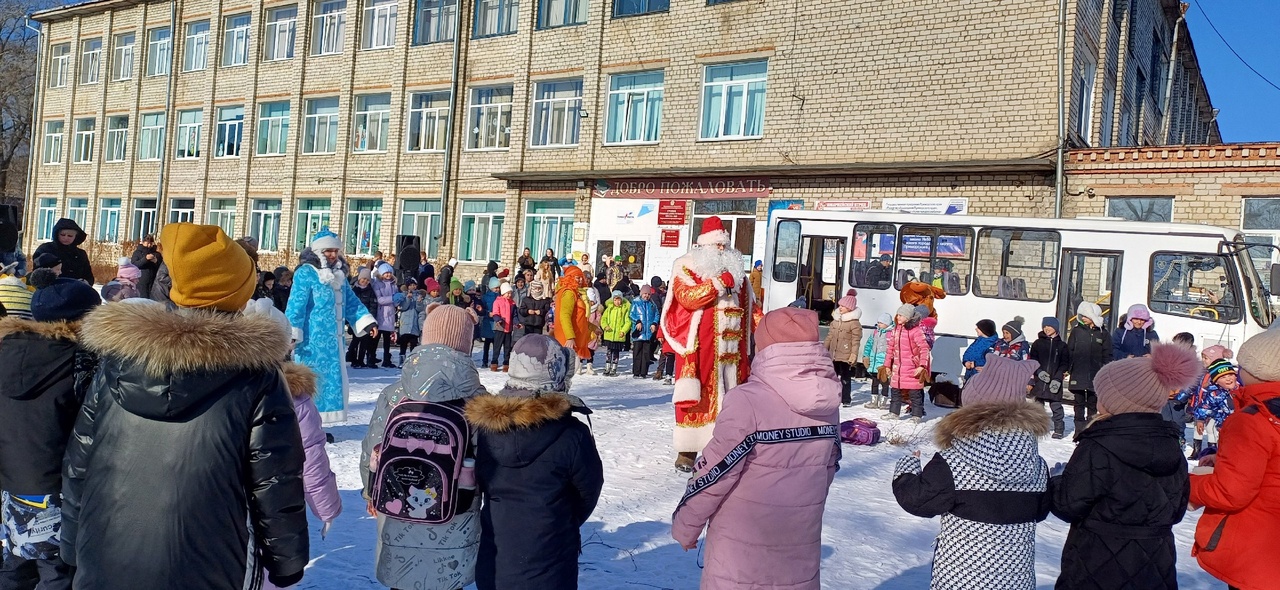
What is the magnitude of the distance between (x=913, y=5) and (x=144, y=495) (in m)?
18.5

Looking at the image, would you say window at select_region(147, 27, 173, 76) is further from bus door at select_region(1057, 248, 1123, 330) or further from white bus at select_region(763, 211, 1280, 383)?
bus door at select_region(1057, 248, 1123, 330)

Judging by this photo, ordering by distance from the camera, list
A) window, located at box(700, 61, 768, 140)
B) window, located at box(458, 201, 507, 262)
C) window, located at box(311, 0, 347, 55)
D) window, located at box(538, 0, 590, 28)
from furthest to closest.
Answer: window, located at box(311, 0, 347, 55)
window, located at box(458, 201, 507, 262)
window, located at box(538, 0, 590, 28)
window, located at box(700, 61, 768, 140)

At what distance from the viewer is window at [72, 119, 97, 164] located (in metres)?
34.8

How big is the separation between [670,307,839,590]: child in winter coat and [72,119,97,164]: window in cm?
3823

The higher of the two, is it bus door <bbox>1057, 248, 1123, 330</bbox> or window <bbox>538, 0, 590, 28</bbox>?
window <bbox>538, 0, 590, 28</bbox>

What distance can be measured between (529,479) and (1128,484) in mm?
2155

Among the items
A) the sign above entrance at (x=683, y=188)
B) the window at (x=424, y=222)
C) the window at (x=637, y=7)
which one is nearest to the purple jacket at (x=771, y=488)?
the sign above entrance at (x=683, y=188)

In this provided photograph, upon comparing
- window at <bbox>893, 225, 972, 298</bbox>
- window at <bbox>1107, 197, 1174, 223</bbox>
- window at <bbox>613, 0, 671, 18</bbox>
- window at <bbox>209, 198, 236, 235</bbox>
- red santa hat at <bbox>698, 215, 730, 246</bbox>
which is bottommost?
red santa hat at <bbox>698, 215, 730, 246</bbox>

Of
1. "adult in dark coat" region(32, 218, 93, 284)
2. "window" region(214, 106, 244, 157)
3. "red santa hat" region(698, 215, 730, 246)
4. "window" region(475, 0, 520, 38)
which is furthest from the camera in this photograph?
"window" region(214, 106, 244, 157)

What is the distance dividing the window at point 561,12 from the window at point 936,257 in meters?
12.1

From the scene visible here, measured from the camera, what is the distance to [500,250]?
24422 millimetres

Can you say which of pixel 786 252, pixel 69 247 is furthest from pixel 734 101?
pixel 69 247

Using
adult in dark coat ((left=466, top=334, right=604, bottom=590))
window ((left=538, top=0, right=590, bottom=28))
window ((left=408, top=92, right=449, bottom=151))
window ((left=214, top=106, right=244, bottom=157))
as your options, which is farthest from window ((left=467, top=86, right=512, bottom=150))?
adult in dark coat ((left=466, top=334, right=604, bottom=590))

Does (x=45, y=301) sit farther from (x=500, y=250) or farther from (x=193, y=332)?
(x=500, y=250)
